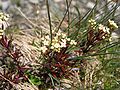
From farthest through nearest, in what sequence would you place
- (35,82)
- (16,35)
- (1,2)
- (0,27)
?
(1,2), (16,35), (35,82), (0,27)

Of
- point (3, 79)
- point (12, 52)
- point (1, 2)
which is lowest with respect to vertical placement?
point (3, 79)

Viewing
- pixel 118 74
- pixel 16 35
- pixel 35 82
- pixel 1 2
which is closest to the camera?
pixel 35 82

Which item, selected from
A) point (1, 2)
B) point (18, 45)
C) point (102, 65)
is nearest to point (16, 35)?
point (18, 45)

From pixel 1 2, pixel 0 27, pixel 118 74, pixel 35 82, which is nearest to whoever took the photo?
pixel 0 27

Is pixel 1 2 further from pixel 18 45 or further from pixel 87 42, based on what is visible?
pixel 87 42

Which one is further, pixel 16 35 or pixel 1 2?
pixel 1 2

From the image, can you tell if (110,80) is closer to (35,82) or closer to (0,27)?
(35,82)

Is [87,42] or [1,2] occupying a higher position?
[1,2]

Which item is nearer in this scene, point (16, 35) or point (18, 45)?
point (18, 45)

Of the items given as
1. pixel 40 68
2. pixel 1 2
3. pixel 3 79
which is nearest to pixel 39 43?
pixel 40 68
